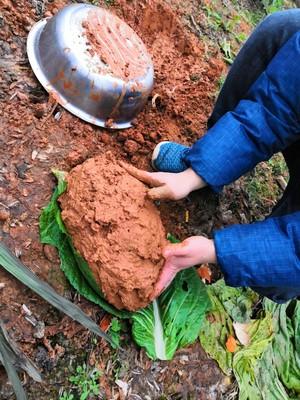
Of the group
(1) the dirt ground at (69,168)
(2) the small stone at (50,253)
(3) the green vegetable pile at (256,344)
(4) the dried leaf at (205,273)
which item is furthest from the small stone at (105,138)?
(3) the green vegetable pile at (256,344)

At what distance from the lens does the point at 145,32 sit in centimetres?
313

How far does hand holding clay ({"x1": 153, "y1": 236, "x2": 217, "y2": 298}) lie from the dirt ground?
31cm

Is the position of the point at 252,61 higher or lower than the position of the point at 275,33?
lower

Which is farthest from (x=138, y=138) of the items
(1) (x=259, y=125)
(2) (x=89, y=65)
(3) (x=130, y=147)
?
(1) (x=259, y=125)

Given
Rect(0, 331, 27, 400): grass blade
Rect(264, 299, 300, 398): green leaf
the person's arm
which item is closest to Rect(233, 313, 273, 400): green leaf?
Rect(264, 299, 300, 398): green leaf

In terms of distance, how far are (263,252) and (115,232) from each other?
0.57 metres

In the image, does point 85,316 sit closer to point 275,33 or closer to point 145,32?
point 275,33

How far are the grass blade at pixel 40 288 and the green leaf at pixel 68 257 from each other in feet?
0.51

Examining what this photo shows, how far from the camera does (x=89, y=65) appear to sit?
2309 millimetres

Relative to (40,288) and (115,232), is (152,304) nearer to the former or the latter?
(115,232)

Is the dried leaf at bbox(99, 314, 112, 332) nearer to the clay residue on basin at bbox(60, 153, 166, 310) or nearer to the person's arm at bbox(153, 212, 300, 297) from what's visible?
the clay residue on basin at bbox(60, 153, 166, 310)

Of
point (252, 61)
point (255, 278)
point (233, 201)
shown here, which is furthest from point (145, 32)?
point (255, 278)

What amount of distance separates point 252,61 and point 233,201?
0.80 meters

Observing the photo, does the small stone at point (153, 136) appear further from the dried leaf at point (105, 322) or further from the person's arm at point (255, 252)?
the dried leaf at point (105, 322)
